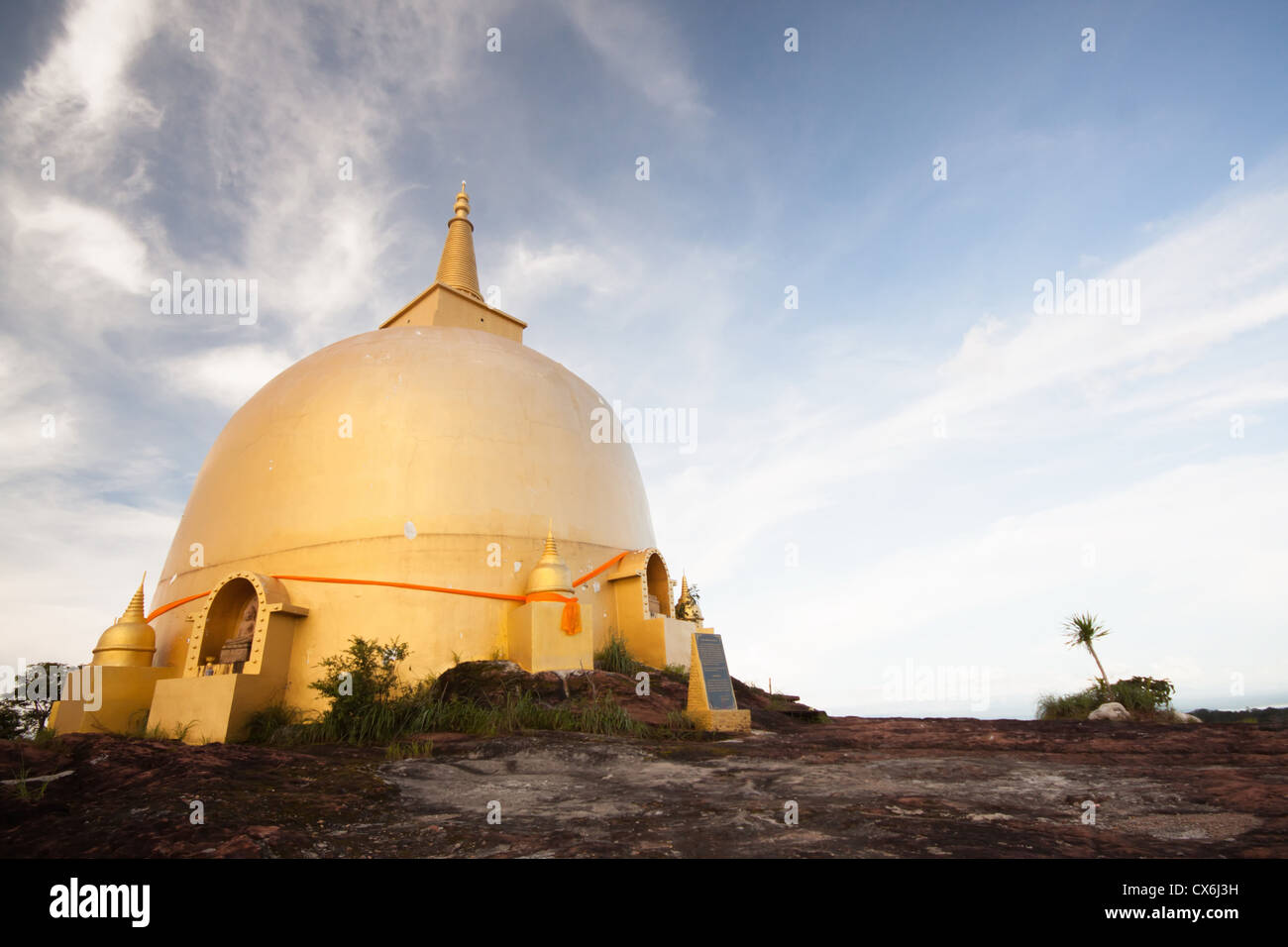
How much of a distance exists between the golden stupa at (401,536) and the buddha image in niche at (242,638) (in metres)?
0.04

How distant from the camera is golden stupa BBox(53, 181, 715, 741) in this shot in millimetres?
11352

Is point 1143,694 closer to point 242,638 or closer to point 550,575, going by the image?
point 550,575

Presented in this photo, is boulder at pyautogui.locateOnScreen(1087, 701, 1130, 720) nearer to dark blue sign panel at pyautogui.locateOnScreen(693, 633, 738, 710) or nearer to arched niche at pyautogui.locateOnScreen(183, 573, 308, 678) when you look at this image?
dark blue sign panel at pyautogui.locateOnScreen(693, 633, 738, 710)

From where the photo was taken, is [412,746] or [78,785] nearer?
[78,785]

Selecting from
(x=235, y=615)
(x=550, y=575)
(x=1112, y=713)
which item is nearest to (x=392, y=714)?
(x=550, y=575)

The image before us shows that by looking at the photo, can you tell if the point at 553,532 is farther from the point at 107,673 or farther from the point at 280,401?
the point at 107,673

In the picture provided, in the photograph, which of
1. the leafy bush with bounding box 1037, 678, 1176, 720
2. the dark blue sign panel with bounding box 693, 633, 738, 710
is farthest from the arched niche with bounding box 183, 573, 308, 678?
the leafy bush with bounding box 1037, 678, 1176, 720

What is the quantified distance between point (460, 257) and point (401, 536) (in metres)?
9.70

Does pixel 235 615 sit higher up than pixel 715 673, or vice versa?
pixel 235 615

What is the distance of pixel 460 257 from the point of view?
18656mm

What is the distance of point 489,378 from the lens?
14.0m
